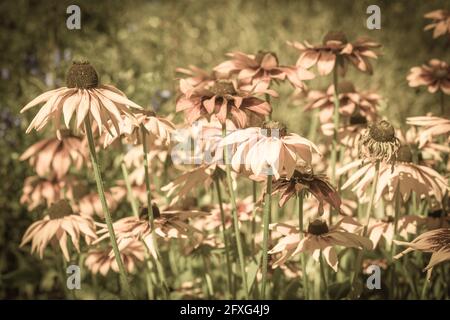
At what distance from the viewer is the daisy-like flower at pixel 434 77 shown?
62.1 inches

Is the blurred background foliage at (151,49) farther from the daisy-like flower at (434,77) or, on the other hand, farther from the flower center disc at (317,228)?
the flower center disc at (317,228)

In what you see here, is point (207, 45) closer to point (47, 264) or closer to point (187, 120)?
point (47, 264)

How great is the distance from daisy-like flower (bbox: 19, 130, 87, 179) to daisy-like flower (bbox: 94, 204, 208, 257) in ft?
1.11

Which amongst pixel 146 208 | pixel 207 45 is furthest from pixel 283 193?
pixel 207 45

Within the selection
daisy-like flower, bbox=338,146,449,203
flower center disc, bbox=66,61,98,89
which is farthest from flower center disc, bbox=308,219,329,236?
flower center disc, bbox=66,61,98,89

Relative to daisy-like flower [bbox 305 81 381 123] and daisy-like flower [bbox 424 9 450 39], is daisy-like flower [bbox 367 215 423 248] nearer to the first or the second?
daisy-like flower [bbox 305 81 381 123]

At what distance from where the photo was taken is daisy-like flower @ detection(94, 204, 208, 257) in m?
1.22

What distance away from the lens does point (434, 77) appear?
162 cm

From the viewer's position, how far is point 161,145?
5.02 feet

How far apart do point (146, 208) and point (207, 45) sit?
285 cm

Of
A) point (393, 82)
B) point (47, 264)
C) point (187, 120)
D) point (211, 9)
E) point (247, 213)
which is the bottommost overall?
point (47, 264)

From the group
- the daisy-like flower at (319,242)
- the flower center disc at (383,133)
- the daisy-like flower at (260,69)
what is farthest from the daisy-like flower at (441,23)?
the daisy-like flower at (319,242)

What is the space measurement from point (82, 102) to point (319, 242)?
0.59 metres

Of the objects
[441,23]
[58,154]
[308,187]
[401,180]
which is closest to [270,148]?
[308,187]
